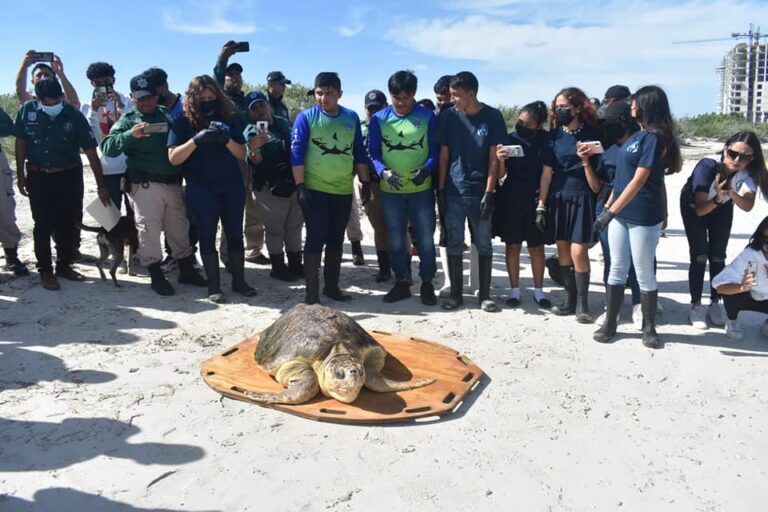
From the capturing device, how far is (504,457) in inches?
121

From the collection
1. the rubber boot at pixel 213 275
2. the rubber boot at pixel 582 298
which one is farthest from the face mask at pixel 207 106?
the rubber boot at pixel 582 298

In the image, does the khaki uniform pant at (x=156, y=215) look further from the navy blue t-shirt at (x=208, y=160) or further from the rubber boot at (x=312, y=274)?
the rubber boot at (x=312, y=274)

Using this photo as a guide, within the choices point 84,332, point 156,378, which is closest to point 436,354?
point 156,378

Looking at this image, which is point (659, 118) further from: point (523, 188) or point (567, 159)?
point (523, 188)

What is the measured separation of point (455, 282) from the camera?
17.9 ft

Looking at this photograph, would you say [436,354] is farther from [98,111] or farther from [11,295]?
[98,111]

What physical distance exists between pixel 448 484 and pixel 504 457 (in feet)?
1.31

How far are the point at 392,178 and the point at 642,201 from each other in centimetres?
203

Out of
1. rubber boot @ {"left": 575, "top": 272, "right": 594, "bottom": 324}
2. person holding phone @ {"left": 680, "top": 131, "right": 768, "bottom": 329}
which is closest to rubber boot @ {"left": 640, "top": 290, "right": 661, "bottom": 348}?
rubber boot @ {"left": 575, "top": 272, "right": 594, "bottom": 324}

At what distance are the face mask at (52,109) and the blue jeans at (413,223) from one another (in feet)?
10.6

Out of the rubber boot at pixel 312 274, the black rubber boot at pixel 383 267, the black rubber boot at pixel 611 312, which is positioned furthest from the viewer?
the black rubber boot at pixel 383 267

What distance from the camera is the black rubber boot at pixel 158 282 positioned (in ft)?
18.9

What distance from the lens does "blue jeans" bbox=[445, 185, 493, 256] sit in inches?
203

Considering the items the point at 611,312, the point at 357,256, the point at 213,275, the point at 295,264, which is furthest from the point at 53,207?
the point at 611,312
